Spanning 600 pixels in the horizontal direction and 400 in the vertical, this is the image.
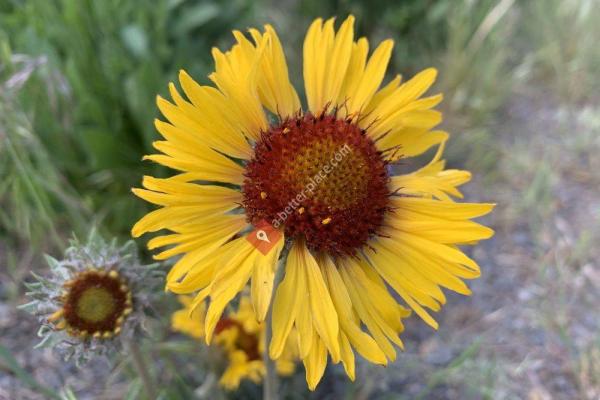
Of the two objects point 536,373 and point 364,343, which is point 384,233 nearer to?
point 364,343

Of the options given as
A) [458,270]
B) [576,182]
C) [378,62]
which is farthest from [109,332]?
[576,182]

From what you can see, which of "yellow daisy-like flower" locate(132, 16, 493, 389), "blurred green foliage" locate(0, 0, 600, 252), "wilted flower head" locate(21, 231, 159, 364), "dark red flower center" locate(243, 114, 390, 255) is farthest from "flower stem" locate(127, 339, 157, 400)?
"blurred green foliage" locate(0, 0, 600, 252)

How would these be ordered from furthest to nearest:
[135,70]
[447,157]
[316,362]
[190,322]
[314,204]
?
[447,157] < [135,70] < [190,322] < [314,204] < [316,362]

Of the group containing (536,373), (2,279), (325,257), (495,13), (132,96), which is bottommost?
(536,373)

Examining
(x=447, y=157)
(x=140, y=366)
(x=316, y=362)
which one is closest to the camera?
(x=316, y=362)

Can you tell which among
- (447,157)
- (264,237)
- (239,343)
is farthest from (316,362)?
(447,157)

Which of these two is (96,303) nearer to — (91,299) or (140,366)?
(91,299)

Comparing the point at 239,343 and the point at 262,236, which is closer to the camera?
the point at 262,236

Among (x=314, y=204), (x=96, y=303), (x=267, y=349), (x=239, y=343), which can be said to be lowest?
(x=239, y=343)

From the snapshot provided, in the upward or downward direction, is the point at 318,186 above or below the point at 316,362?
above
